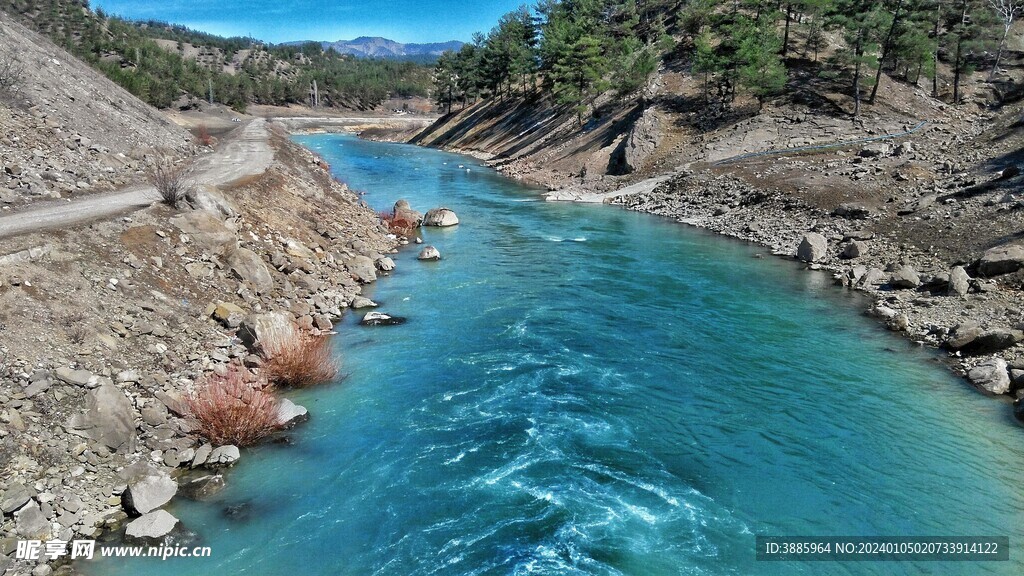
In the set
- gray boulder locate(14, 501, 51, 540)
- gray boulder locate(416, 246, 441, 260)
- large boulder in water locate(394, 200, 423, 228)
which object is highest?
large boulder in water locate(394, 200, 423, 228)

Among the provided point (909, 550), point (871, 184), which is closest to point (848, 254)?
point (871, 184)

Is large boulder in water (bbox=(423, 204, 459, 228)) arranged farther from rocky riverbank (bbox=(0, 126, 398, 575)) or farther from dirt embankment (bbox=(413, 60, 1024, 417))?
rocky riverbank (bbox=(0, 126, 398, 575))

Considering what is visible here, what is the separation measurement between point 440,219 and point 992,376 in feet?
104

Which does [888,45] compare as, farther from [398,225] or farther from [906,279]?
[398,225]

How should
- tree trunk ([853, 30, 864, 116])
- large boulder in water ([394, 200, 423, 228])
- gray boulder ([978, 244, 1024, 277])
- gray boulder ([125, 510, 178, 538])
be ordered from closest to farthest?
1. gray boulder ([125, 510, 178, 538])
2. gray boulder ([978, 244, 1024, 277])
3. large boulder in water ([394, 200, 423, 228])
4. tree trunk ([853, 30, 864, 116])

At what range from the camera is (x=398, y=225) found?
40.4 meters

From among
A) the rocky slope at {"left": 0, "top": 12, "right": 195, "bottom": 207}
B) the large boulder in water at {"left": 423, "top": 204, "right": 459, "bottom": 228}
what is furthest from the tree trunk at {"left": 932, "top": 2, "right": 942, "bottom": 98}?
the rocky slope at {"left": 0, "top": 12, "right": 195, "bottom": 207}

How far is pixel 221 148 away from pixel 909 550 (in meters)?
54.7

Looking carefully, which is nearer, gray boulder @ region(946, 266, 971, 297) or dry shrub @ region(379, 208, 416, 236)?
gray boulder @ region(946, 266, 971, 297)

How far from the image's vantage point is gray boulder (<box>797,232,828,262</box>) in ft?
103

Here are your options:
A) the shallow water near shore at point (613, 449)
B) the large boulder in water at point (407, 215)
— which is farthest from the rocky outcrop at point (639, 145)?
the shallow water near shore at point (613, 449)

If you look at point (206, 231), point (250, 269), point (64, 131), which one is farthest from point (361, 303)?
point (64, 131)

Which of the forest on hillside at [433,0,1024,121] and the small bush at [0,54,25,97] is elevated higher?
the forest on hillside at [433,0,1024,121]

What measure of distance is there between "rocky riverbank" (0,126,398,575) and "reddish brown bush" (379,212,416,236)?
1200 cm
